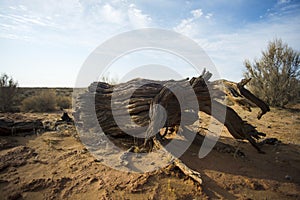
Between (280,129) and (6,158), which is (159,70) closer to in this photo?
(6,158)

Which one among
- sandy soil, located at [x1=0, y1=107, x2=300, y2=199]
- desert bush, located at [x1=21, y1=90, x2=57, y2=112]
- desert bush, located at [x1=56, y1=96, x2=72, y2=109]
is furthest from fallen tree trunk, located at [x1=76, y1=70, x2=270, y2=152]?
desert bush, located at [x1=56, y1=96, x2=72, y2=109]

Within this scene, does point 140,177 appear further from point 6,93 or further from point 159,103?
point 6,93

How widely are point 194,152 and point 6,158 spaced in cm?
393

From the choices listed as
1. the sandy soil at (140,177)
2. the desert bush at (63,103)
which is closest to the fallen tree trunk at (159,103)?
the sandy soil at (140,177)

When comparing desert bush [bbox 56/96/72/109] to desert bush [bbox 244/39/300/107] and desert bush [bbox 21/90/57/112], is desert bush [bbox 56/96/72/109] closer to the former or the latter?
desert bush [bbox 21/90/57/112]

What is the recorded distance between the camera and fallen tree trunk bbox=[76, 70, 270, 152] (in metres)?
4.11

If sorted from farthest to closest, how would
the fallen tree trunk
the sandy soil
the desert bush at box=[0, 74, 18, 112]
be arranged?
1. the desert bush at box=[0, 74, 18, 112]
2. the fallen tree trunk
3. the sandy soil

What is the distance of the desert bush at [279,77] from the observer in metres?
11.9

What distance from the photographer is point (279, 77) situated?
12.1m

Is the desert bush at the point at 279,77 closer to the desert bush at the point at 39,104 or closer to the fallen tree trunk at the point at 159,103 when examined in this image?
the fallen tree trunk at the point at 159,103

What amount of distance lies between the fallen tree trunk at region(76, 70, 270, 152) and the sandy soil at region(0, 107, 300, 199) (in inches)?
30.9

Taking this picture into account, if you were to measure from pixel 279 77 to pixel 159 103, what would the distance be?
36.9 ft

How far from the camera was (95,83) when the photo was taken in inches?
248

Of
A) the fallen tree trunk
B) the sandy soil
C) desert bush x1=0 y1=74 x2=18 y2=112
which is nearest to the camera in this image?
the sandy soil
